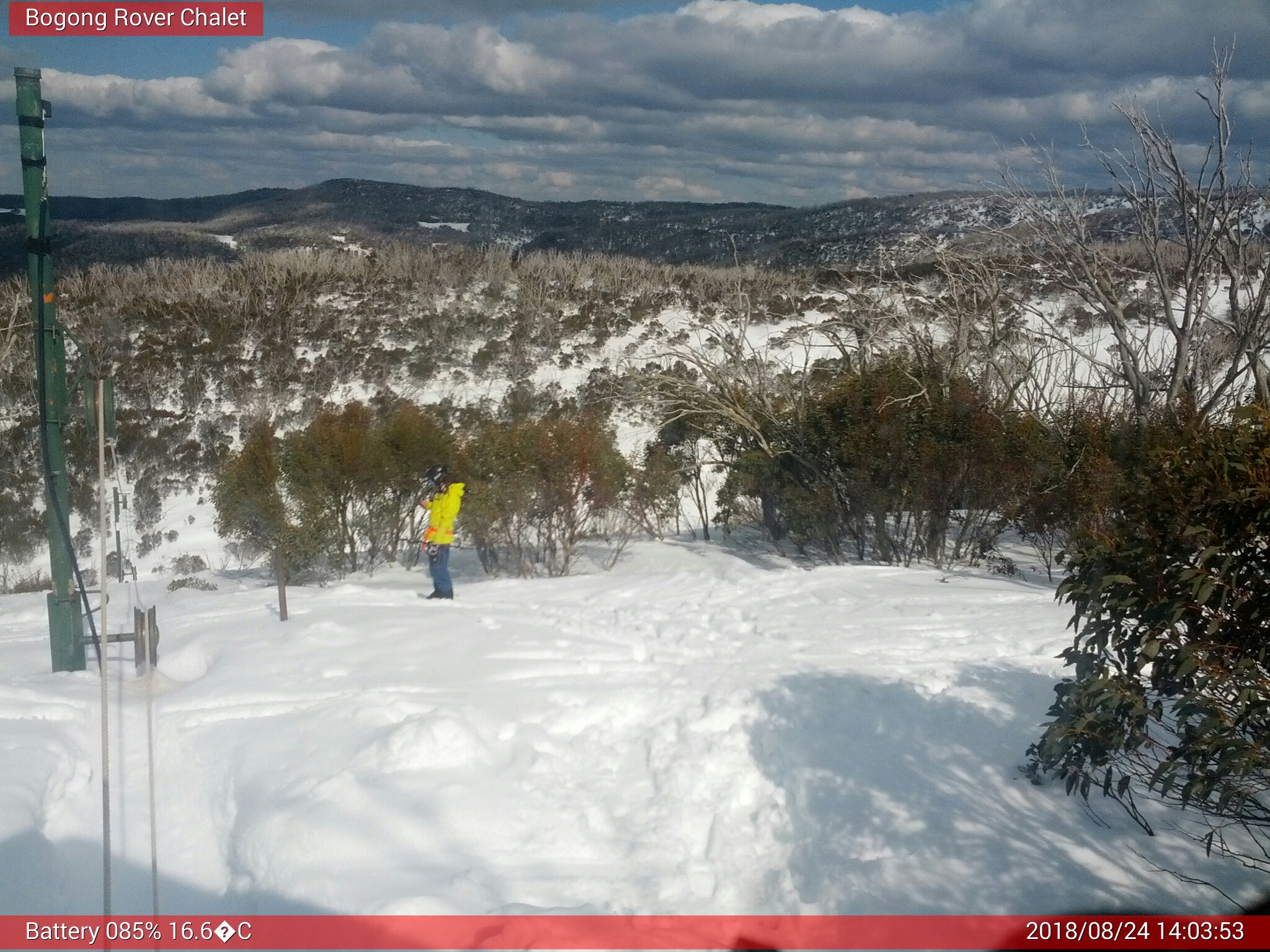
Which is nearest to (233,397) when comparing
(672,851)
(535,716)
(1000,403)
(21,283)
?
(21,283)

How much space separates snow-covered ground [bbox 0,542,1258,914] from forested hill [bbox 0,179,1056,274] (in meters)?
32.8

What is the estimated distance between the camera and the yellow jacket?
368 inches

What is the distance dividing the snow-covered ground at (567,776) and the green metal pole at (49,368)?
1.08 feet

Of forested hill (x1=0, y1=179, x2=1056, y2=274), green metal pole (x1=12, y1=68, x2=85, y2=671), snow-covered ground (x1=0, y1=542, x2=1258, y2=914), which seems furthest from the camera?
forested hill (x1=0, y1=179, x2=1056, y2=274)

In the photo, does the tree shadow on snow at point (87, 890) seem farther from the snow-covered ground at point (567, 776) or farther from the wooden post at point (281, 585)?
the wooden post at point (281, 585)

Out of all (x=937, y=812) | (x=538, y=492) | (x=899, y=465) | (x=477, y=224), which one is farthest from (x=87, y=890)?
(x=477, y=224)

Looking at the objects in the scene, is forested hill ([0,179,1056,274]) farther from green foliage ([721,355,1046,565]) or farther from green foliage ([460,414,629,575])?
green foliage ([460,414,629,575])

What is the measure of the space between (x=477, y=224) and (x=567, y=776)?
2480 inches

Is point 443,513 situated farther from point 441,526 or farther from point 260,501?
point 260,501

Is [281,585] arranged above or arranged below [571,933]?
above

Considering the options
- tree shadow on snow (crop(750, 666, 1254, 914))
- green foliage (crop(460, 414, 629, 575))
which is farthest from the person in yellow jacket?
tree shadow on snow (crop(750, 666, 1254, 914))

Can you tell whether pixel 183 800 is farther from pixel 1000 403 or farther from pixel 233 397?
pixel 233 397

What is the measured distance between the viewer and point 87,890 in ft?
13.3

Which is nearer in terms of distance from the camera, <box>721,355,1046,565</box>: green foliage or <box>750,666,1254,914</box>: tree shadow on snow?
<box>750,666,1254,914</box>: tree shadow on snow
